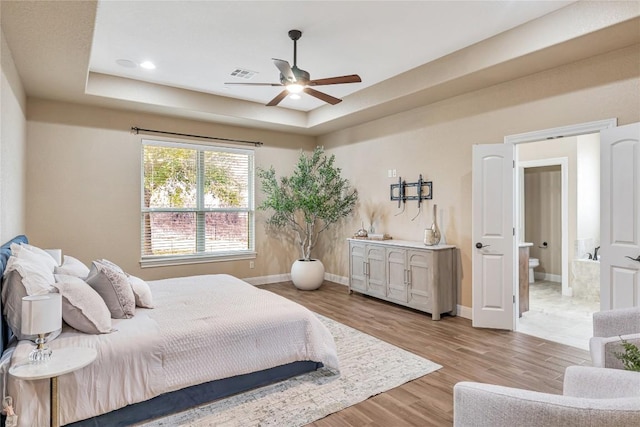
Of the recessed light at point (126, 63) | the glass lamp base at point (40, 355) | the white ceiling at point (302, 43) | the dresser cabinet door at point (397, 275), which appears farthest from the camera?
the dresser cabinet door at point (397, 275)

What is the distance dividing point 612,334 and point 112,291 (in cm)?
355

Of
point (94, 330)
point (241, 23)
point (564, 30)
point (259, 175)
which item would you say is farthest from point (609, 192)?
point (259, 175)

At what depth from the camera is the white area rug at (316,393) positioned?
2363mm

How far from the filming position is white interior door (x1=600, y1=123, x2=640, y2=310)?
3062mm

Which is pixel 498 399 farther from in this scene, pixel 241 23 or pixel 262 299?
pixel 241 23

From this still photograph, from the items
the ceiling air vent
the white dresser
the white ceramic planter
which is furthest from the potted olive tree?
the ceiling air vent

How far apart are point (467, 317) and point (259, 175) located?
13.6ft

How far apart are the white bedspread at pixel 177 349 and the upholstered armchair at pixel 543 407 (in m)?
1.65

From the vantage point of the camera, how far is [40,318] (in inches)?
71.2

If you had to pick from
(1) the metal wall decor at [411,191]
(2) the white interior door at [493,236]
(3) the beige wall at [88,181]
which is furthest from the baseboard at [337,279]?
(2) the white interior door at [493,236]

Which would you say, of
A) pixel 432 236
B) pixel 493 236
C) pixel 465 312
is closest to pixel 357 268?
pixel 432 236

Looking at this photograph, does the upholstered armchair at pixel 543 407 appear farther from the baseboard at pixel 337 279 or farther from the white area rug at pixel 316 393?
the baseboard at pixel 337 279

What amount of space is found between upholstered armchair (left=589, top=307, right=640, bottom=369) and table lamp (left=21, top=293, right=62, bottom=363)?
3.08 m

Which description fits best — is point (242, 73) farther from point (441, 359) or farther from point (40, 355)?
point (441, 359)
